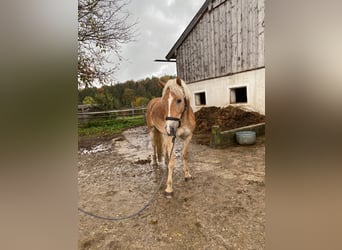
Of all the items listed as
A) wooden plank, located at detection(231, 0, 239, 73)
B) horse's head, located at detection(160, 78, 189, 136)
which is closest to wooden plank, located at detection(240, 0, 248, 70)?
wooden plank, located at detection(231, 0, 239, 73)

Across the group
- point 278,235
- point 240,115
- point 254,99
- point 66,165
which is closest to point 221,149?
point 240,115

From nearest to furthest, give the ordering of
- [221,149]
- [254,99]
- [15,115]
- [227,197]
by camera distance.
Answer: [15,115], [227,197], [221,149], [254,99]

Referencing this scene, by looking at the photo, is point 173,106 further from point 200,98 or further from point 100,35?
point 200,98

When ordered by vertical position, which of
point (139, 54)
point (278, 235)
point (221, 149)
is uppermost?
point (139, 54)

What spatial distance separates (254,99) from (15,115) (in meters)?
3.84

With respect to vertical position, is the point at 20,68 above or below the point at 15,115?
above

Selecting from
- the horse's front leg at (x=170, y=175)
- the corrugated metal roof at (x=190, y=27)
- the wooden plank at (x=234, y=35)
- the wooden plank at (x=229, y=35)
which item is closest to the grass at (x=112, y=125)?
→ the corrugated metal roof at (x=190, y=27)

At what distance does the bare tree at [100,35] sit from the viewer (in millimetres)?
1718

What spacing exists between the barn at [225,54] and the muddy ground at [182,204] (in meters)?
1.60

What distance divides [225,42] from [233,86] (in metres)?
1.03

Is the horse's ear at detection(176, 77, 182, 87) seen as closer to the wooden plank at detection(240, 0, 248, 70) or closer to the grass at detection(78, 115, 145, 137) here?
the wooden plank at detection(240, 0, 248, 70)

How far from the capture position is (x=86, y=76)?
6.43ft

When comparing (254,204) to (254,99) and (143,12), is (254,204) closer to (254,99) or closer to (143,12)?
(143,12)

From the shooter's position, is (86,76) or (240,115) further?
(240,115)
